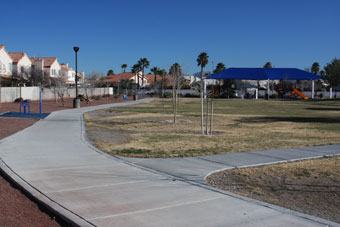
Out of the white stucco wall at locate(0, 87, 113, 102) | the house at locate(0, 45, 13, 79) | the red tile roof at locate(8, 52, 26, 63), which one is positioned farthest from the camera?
the red tile roof at locate(8, 52, 26, 63)

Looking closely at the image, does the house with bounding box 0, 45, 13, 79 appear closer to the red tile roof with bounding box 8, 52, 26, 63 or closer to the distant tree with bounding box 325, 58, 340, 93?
the red tile roof with bounding box 8, 52, 26, 63

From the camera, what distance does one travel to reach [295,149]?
41.3 ft

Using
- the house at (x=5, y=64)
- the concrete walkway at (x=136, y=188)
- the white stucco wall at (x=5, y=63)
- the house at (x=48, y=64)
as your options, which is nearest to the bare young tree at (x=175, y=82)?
the concrete walkway at (x=136, y=188)

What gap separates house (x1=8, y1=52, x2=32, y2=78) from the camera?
214ft

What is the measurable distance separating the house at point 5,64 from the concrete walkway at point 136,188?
2083 inches

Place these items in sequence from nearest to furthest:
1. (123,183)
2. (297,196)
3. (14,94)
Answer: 1. (297,196)
2. (123,183)
3. (14,94)

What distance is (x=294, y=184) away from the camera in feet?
27.0

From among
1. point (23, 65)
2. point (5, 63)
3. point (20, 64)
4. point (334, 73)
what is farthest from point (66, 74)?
point (334, 73)

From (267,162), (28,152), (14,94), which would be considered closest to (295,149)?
(267,162)

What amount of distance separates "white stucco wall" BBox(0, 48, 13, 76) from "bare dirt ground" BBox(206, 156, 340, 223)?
58579mm

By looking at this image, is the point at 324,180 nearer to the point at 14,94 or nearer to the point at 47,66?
the point at 14,94

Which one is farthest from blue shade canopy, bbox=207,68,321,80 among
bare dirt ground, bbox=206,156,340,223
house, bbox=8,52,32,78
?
bare dirt ground, bbox=206,156,340,223

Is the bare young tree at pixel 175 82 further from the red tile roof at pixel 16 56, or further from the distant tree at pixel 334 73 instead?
the distant tree at pixel 334 73

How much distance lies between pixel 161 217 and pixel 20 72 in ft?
215
